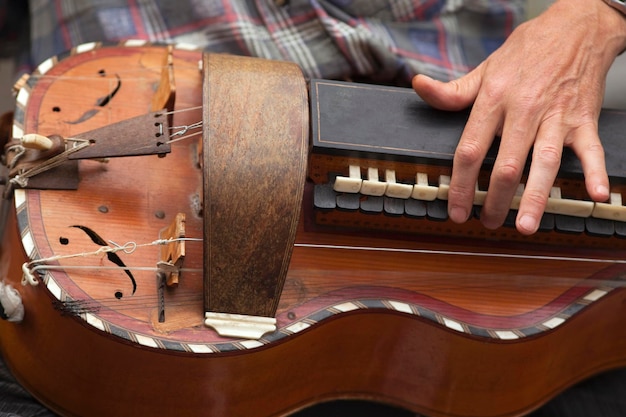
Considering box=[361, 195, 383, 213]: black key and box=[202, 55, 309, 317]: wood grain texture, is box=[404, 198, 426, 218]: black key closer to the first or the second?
box=[361, 195, 383, 213]: black key

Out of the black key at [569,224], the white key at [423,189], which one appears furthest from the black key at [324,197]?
the black key at [569,224]

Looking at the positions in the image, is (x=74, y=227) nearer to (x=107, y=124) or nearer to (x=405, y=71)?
(x=107, y=124)

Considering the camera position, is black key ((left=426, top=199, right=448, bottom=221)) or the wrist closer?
black key ((left=426, top=199, right=448, bottom=221))

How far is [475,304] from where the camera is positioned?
108 cm

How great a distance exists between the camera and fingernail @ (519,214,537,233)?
988 millimetres

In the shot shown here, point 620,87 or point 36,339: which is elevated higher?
point 620,87

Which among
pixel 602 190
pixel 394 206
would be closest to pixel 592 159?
pixel 602 190

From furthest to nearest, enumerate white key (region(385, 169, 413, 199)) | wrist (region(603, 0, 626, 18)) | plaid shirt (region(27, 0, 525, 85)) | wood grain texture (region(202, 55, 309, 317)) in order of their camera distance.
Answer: plaid shirt (region(27, 0, 525, 85)) < wrist (region(603, 0, 626, 18)) < white key (region(385, 169, 413, 199)) < wood grain texture (region(202, 55, 309, 317))

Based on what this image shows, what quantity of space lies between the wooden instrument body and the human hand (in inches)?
5.1

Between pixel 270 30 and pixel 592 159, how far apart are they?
27.7 inches

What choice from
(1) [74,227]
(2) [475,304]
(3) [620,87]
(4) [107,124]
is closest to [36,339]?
(1) [74,227]

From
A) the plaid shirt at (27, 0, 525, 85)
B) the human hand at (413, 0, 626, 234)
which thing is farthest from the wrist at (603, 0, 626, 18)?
the plaid shirt at (27, 0, 525, 85)

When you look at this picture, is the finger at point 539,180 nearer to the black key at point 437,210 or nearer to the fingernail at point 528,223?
the fingernail at point 528,223

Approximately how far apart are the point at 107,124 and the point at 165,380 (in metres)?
0.40
